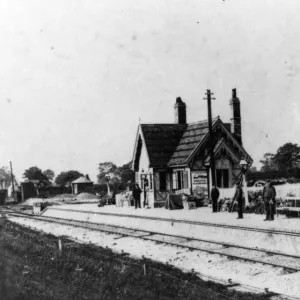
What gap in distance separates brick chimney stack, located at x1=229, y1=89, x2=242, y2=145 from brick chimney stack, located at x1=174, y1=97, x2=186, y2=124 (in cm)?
387

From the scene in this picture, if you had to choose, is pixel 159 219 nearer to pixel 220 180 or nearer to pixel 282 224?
pixel 282 224

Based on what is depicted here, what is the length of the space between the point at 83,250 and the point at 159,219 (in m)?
8.93

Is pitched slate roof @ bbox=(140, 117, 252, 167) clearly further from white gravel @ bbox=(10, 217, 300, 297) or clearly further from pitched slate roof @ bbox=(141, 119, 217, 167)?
white gravel @ bbox=(10, 217, 300, 297)

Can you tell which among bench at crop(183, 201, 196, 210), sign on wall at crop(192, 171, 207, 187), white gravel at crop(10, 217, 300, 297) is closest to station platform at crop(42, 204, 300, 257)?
white gravel at crop(10, 217, 300, 297)

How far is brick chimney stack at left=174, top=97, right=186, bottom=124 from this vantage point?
39.6m

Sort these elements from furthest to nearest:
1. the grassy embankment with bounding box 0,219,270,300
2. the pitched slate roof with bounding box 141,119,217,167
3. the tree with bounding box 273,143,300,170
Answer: the tree with bounding box 273,143,300,170 < the pitched slate roof with bounding box 141,119,217,167 < the grassy embankment with bounding box 0,219,270,300

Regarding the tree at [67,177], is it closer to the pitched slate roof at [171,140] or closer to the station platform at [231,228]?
the pitched slate roof at [171,140]

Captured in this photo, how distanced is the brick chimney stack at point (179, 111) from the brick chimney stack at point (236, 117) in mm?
3871

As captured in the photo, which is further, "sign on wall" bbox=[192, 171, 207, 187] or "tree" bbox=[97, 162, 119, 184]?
"tree" bbox=[97, 162, 119, 184]

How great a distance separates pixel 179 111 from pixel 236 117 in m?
4.62

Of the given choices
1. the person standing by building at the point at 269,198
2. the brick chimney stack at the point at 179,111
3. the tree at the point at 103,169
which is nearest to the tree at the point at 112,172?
the tree at the point at 103,169

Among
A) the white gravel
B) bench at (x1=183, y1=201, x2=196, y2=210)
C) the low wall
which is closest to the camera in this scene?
the white gravel

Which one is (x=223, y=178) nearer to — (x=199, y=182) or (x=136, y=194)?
(x=199, y=182)

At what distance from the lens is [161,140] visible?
36.6 metres
